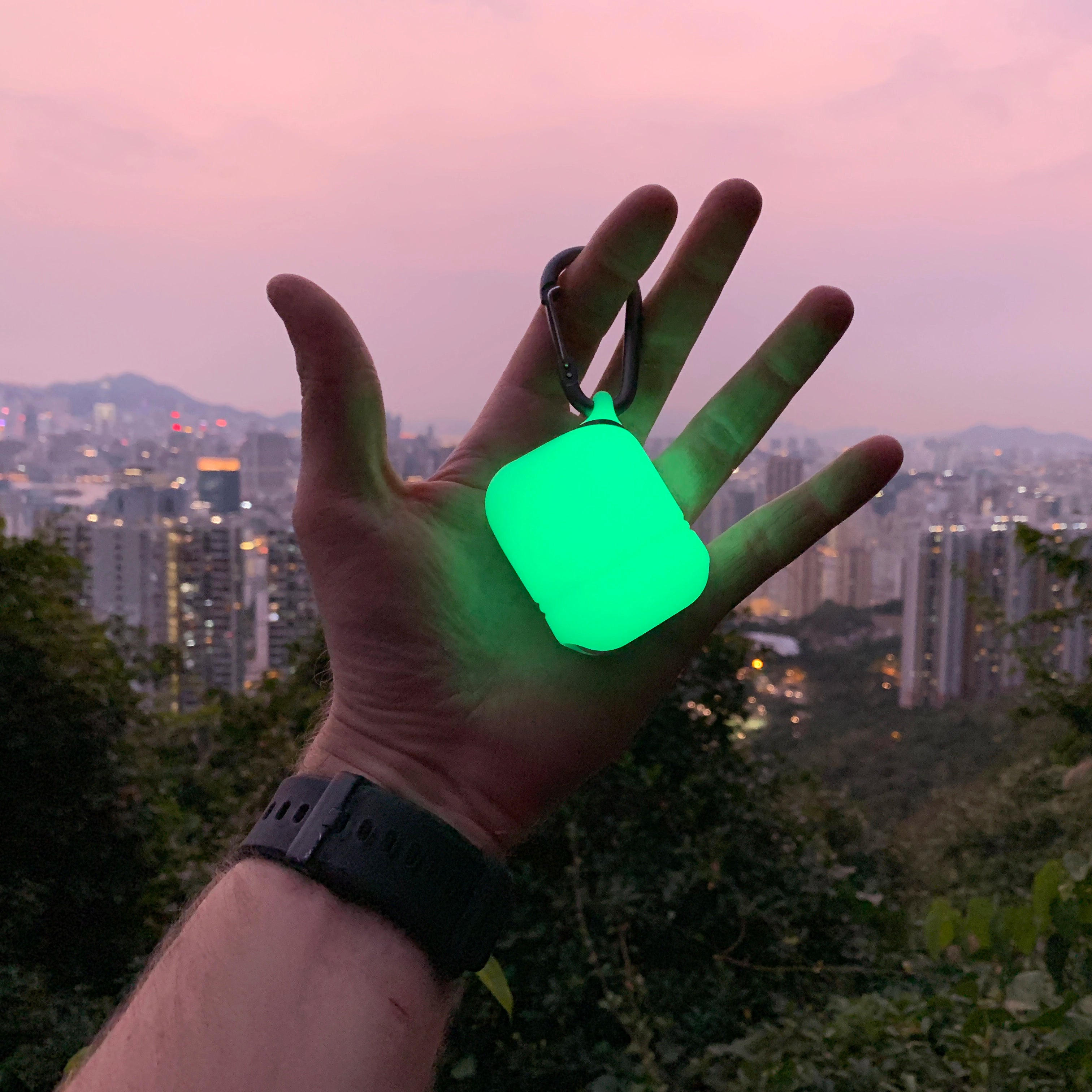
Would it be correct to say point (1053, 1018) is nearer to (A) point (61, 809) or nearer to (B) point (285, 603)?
(A) point (61, 809)

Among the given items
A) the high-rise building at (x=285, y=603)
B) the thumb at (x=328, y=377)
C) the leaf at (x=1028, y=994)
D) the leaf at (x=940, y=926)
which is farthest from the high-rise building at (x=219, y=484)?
the leaf at (x=1028, y=994)

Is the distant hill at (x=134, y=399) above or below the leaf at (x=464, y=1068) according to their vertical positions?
above

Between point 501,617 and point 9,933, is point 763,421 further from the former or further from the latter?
point 9,933

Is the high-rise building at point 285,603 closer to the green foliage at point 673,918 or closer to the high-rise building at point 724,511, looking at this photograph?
the green foliage at point 673,918

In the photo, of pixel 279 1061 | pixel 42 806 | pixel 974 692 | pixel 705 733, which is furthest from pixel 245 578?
pixel 974 692

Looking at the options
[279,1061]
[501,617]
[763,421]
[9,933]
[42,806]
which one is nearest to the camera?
[279,1061]

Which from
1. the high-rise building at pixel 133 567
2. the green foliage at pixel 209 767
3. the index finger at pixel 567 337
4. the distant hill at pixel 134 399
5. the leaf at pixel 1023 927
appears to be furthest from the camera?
the distant hill at pixel 134 399
